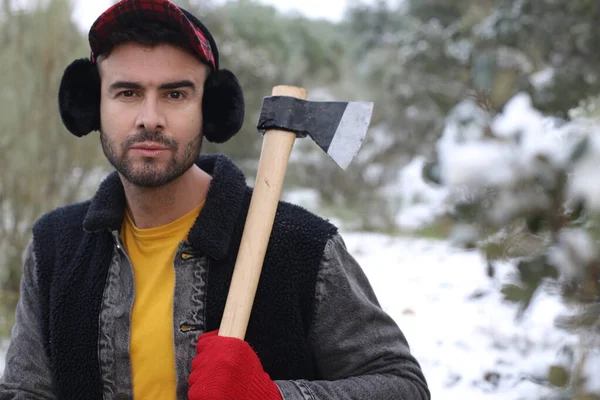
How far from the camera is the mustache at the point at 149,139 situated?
1.67m

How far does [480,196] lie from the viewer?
41.4 inches

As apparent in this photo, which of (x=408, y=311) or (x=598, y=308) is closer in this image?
(x=598, y=308)

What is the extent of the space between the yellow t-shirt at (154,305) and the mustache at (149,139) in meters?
0.25

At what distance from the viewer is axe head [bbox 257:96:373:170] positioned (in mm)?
1730

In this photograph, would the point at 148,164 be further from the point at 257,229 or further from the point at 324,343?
the point at 324,343

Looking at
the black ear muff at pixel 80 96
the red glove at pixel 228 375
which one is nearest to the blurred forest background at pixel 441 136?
the red glove at pixel 228 375

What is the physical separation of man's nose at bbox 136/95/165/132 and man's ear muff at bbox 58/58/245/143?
0.15 m

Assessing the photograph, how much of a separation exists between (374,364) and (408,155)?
950cm

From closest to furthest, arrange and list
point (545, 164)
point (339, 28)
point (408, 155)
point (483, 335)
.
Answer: point (545, 164) → point (483, 335) → point (408, 155) → point (339, 28)

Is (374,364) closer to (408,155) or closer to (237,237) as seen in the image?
(237,237)

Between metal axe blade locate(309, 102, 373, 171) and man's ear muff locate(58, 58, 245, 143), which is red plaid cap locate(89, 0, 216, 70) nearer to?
man's ear muff locate(58, 58, 245, 143)

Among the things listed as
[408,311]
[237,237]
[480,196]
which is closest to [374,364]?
[237,237]

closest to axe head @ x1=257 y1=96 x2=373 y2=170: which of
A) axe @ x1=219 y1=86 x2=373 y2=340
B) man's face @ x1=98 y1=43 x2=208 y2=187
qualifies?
axe @ x1=219 y1=86 x2=373 y2=340

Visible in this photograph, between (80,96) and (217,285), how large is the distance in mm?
663
